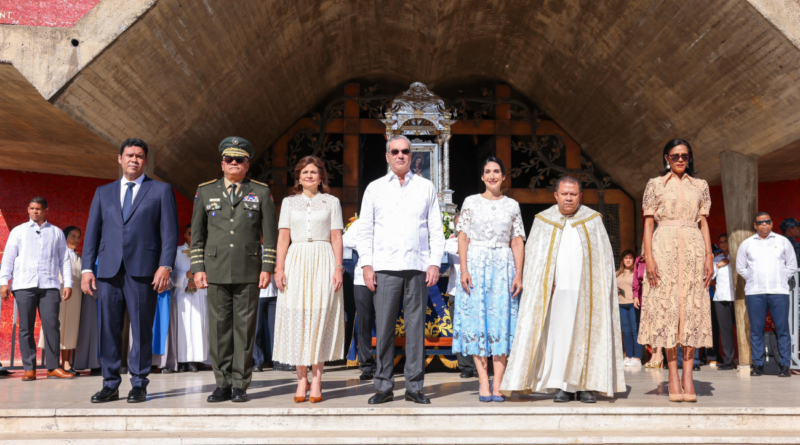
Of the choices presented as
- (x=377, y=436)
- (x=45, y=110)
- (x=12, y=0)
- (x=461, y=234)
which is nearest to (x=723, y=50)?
(x=461, y=234)

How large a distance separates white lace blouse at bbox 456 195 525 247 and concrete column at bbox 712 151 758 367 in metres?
4.19

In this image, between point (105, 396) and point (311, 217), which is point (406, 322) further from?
point (105, 396)

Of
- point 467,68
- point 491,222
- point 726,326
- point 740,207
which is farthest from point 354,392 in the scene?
point 467,68

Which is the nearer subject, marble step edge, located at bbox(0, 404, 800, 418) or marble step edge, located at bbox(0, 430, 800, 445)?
marble step edge, located at bbox(0, 430, 800, 445)

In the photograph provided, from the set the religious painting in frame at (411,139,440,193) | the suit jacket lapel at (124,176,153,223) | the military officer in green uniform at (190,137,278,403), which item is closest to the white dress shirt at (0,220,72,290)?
the suit jacket lapel at (124,176,153,223)

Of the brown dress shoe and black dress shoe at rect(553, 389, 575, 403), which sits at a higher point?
black dress shoe at rect(553, 389, 575, 403)

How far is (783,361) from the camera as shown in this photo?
6.83 m

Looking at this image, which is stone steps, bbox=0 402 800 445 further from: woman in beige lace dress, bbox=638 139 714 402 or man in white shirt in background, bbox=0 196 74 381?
man in white shirt in background, bbox=0 196 74 381

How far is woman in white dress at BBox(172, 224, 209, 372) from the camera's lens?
7465 millimetres

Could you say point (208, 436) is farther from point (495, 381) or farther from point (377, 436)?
point (495, 381)

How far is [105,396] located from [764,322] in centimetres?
624

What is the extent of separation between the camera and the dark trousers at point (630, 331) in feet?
26.6

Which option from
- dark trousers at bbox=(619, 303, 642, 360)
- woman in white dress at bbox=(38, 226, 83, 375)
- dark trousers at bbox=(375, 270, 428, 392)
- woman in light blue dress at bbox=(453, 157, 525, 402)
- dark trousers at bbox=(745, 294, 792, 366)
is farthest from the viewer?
dark trousers at bbox=(619, 303, 642, 360)

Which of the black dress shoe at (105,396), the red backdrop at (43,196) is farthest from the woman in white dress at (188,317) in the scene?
the black dress shoe at (105,396)
